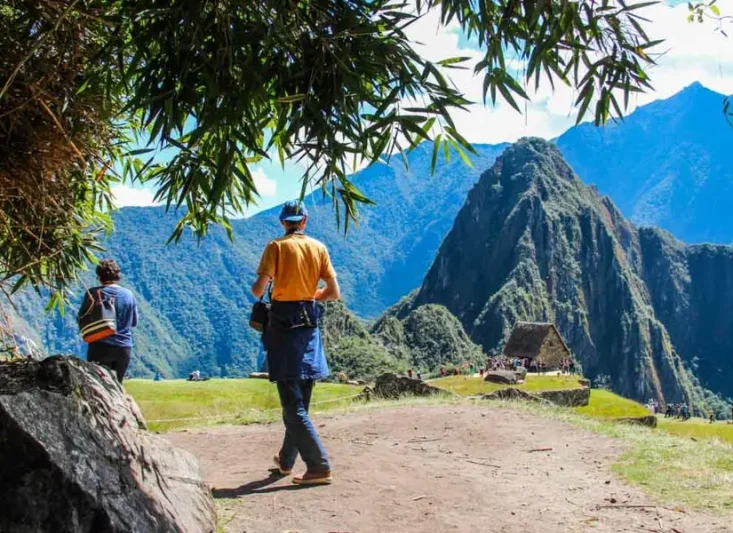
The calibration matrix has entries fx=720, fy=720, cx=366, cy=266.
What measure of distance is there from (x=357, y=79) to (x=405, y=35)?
0.41m

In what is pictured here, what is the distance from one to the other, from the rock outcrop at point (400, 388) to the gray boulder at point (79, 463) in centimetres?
1083

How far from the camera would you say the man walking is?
597 centimetres

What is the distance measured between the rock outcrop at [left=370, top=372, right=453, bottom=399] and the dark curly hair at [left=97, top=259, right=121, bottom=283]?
27.8ft

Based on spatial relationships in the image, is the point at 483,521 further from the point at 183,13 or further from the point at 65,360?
the point at 183,13

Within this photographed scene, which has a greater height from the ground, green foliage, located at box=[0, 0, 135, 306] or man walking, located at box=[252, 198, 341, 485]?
green foliage, located at box=[0, 0, 135, 306]

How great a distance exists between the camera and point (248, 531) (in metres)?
4.87

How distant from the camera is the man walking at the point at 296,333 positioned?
5973mm

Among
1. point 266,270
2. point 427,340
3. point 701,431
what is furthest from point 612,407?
point 427,340

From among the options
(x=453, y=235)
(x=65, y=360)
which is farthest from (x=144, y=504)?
(x=453, y=235)

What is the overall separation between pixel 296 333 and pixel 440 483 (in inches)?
76.3

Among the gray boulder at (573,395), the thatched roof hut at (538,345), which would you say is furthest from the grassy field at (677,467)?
the thatched roof hut at (538,345)

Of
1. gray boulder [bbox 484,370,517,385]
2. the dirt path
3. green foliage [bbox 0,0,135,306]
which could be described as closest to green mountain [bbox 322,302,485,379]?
gray boulder [bbox 484,370,517,385]

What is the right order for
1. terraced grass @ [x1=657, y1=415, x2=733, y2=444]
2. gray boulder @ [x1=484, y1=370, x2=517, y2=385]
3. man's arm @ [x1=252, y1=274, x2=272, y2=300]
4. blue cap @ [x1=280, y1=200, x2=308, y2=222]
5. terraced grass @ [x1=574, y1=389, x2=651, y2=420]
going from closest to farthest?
1. man's arm @ [x1=252, y1=274, x2=272, y2=300]
2. blue cap @ [x1=280, y1=200, x2=308, y2=222]
3. terraced grass @ [x1=657, y1=415, x2=733, y2=444]
4. terraced grass @ [x1=574, y1=389, x2=651, y2=420]
5. gray boulder @ [x1=484, y1=370, x2=517, y2=385]

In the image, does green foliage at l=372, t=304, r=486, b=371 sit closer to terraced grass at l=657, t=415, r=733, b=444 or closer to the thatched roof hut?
the thatched roof hut
